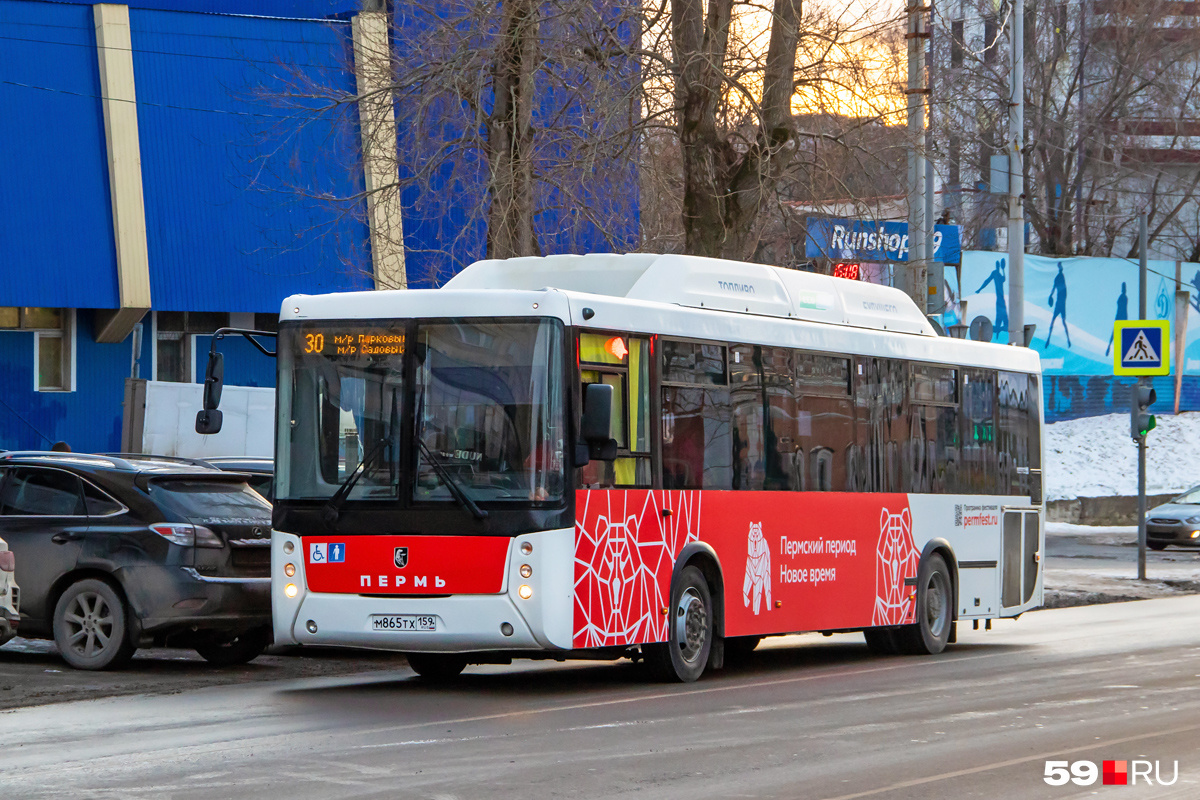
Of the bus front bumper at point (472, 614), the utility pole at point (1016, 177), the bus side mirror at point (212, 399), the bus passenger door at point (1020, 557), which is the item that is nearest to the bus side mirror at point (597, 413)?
the bus front bumper at point (472, 614)

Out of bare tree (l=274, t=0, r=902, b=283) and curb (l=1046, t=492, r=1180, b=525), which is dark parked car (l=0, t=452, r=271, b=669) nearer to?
bare tree (l=274, t=0, r=902, b=283)

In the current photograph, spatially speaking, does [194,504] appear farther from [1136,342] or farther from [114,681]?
[1136,342]

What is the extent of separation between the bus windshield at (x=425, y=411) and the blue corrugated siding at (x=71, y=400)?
63.5 ft

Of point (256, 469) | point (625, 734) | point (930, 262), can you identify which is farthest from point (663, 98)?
point (625, 734)

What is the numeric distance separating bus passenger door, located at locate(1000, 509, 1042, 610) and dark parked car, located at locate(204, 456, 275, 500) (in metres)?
7.25

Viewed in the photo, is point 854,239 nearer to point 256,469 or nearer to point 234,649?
point 256,469

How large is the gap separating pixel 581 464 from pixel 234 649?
174 inches

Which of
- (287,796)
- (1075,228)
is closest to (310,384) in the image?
(287,796)

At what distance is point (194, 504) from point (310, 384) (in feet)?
6.04

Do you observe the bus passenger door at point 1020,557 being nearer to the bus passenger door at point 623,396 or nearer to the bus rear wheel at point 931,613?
the bus rear wheel at point 931,613

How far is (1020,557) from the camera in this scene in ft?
57.2

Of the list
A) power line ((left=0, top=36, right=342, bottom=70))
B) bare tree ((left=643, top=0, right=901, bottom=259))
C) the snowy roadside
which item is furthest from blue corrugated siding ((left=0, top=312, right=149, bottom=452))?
the snowy roadside

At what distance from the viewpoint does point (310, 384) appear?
1199 centimetres

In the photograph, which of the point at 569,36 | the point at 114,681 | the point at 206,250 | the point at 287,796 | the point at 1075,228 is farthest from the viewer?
the point at 1075,228
